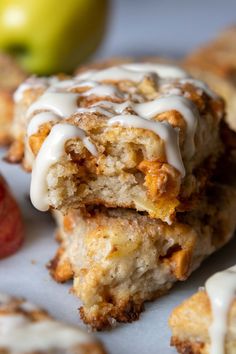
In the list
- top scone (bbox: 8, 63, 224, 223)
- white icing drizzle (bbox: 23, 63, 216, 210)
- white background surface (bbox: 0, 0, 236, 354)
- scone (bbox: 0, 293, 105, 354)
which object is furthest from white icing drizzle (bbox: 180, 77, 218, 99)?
scone (bbox: 0, 293, 105, 354)

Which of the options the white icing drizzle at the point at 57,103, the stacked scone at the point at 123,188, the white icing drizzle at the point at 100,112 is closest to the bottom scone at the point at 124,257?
the stacked scone at the point at 123,188

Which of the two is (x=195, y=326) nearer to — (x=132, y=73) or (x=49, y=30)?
(x=132, y=73)

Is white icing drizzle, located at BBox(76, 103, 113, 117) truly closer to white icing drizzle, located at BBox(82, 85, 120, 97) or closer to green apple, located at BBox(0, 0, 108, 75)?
white icing drizzle, located at BBox(82, 85, 120, 97)

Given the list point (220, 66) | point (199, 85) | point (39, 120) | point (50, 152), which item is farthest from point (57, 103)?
point (220, 66)

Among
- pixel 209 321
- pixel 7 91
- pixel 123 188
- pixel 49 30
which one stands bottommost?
pixel 49 30

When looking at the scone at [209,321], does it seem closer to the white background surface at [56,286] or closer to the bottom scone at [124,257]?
the white background surface at [56,286]

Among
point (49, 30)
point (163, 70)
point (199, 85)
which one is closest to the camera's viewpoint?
point (199, 85)

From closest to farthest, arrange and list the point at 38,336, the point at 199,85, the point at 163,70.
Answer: the point at 38,336 < the point at 199,85 < the point at 163,70
